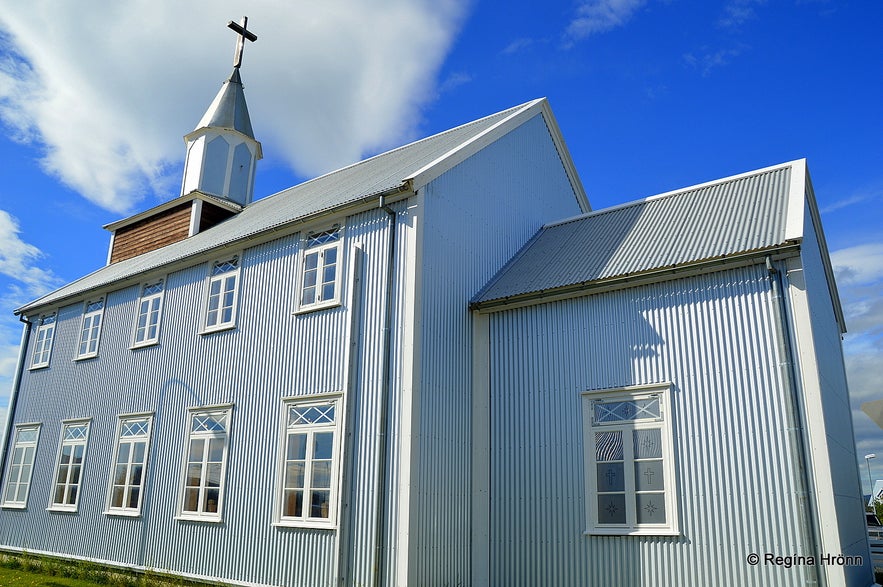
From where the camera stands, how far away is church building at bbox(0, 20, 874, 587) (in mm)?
9633

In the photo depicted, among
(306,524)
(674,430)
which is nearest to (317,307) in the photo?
(306,524)

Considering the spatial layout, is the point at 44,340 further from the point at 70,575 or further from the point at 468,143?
the point at 468,143

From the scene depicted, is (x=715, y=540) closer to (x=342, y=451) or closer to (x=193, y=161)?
(x=342, y=451)

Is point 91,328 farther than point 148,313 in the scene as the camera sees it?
Yes

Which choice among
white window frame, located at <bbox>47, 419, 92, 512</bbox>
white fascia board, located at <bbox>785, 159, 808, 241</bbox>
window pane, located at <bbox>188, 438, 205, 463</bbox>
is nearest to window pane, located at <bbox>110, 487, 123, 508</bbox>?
white window frame, located at <bbox>47, 419, 92, 512</bbox>

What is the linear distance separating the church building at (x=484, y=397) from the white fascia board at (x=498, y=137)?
122 millimetres

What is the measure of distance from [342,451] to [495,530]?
2741 mm

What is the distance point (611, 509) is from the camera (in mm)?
10336

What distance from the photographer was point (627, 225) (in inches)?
527

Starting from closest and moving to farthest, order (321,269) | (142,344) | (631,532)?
(631,532)
(321,269)
(142,344)

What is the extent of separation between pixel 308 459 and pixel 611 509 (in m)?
4.84

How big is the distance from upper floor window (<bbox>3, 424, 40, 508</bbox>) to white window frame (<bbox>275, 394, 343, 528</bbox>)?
9.22 meters

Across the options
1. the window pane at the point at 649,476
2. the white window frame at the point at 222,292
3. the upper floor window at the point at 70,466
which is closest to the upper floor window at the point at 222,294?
the white window frame at the point at 222,292

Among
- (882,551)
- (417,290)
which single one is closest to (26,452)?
(417,290)
